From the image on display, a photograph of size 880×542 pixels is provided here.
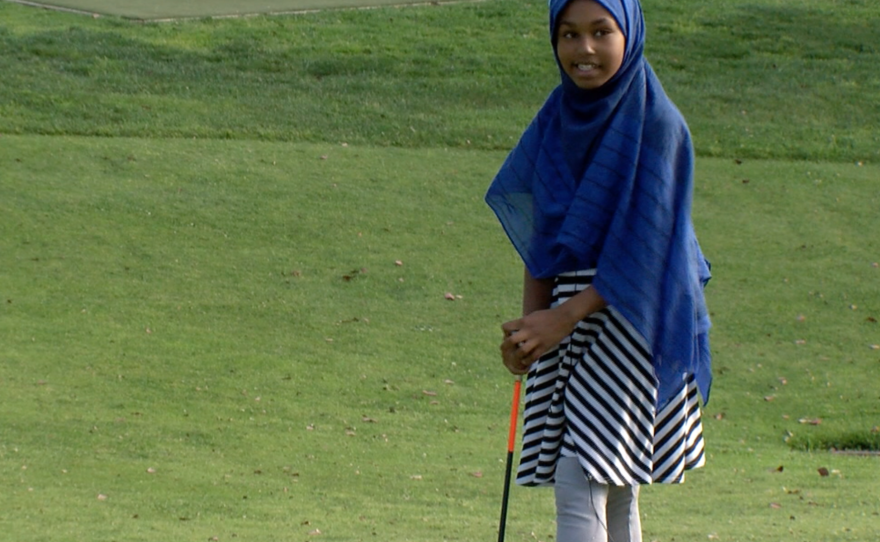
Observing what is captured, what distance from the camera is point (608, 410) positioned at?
9.46ft

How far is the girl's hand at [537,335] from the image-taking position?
2.79m

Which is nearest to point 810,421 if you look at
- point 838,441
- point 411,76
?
point 838,441

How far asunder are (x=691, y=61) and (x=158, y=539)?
9814mm

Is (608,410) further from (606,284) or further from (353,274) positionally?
(353,274)

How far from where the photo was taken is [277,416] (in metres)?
5.65

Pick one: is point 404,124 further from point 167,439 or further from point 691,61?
point 167,439

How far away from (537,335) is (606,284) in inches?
7.0

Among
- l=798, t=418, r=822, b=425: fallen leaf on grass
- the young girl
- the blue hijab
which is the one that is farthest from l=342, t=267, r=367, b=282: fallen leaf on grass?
the blue hijab

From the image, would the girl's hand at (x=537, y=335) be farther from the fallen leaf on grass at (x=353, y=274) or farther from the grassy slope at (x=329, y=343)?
the fallen leaf on grass at (x=353, y=274)

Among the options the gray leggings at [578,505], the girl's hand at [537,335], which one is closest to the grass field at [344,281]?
the gray leggings at [578,505]

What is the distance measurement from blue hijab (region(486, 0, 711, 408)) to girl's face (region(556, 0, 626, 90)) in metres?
0.02

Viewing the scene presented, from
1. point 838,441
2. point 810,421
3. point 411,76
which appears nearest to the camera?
point 838,441

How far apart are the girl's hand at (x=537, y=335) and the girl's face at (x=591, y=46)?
1.59ft

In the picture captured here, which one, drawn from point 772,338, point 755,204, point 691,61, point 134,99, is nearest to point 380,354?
point 772,338
